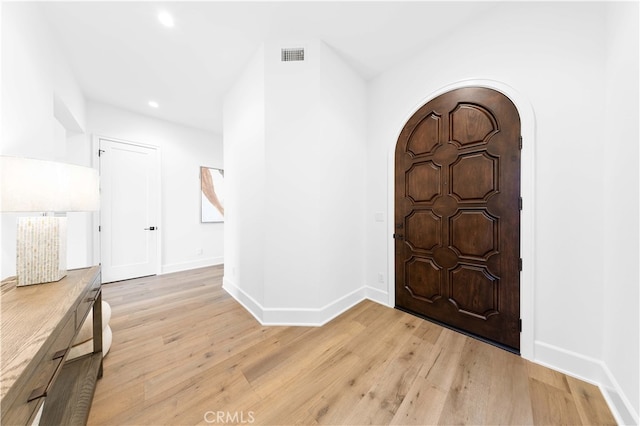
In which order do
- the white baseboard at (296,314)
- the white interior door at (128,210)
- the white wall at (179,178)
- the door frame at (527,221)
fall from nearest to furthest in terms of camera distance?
the door frame at (527,221), the white baseboard at (296,314), the white interior door at (128,210), the white wall at (179,178)

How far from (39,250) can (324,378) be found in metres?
1.75

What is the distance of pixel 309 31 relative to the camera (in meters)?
2.03

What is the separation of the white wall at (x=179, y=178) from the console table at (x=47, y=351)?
272 centimetres

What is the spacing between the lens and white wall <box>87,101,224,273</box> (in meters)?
3.52

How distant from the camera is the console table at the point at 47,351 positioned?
1.74ft

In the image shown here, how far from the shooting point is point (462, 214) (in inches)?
76.2

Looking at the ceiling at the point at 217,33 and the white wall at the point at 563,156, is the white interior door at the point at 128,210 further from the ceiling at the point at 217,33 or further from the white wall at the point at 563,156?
the white wall at the point at 563,156

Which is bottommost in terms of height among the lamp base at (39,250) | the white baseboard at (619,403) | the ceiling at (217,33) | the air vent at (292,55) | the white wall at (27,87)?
the white baseboard at (619,403)

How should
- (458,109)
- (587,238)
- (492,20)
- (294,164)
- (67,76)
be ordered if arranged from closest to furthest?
(587,238)
(492,20)
(458,109)
(294,164)
(67,76)

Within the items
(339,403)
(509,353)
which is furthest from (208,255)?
(509,353)

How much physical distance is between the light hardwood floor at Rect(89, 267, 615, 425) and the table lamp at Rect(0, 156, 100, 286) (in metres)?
0.85

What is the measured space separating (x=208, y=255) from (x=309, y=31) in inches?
159

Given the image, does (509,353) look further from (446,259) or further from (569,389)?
(446,259)

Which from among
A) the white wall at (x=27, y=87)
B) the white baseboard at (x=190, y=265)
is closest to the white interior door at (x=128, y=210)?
the white baseboard at (x=190, y=265)
